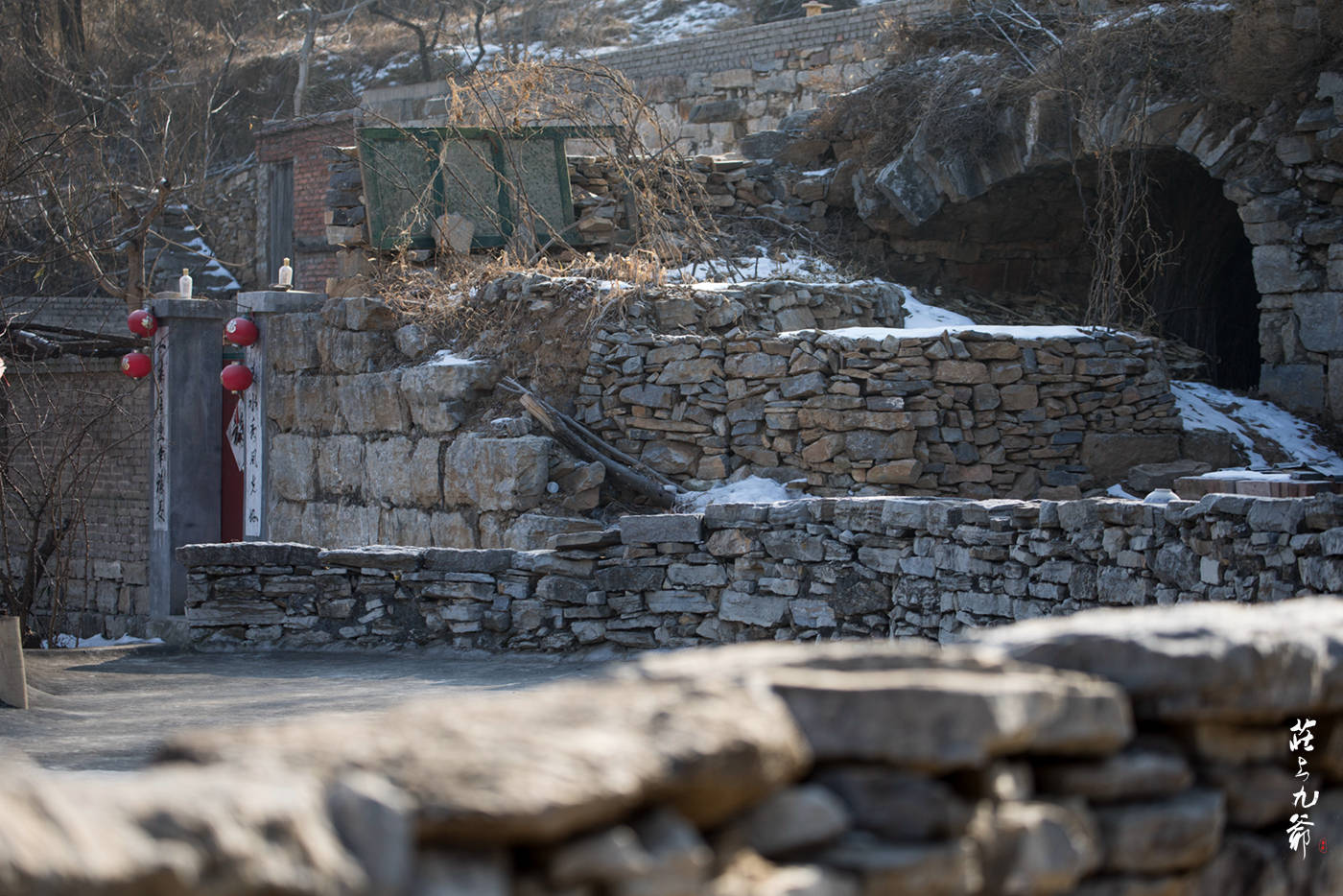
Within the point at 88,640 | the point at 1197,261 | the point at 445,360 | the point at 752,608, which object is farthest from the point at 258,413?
the point at 1197,261

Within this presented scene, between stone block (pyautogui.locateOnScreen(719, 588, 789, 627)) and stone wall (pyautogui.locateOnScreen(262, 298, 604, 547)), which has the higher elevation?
stone wall (pyautogui.locateOnScreen(262, 298, 604, 547))

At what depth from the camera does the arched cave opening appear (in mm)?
12344

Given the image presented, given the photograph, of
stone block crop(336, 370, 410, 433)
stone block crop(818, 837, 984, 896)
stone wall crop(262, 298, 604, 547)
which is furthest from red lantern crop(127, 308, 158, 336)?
stone block crop(818, 837, 984, 896)

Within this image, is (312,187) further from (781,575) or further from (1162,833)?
(1162,833)

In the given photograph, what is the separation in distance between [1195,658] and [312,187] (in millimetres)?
17827

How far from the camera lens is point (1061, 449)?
9.43 meters

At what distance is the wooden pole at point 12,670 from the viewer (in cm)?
612

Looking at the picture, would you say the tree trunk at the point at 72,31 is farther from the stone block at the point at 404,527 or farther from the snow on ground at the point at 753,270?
the snow on ground at the point at 753,270

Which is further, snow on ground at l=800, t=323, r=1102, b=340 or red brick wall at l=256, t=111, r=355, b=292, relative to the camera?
red brick wall at l=256, t=111, r=355, b=292

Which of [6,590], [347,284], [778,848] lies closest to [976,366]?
[347,284]

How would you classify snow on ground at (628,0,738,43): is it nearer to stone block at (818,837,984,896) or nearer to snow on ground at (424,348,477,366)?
snow on ground at (424,348,477,366)

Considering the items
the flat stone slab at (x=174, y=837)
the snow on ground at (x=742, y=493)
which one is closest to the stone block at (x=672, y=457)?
the snow on ground at (x=742, y=493)

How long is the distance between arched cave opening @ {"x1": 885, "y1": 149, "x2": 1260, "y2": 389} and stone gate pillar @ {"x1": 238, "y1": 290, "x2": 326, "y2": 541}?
5.72m

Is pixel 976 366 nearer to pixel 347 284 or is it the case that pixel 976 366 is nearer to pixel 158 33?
pixel 347 284
